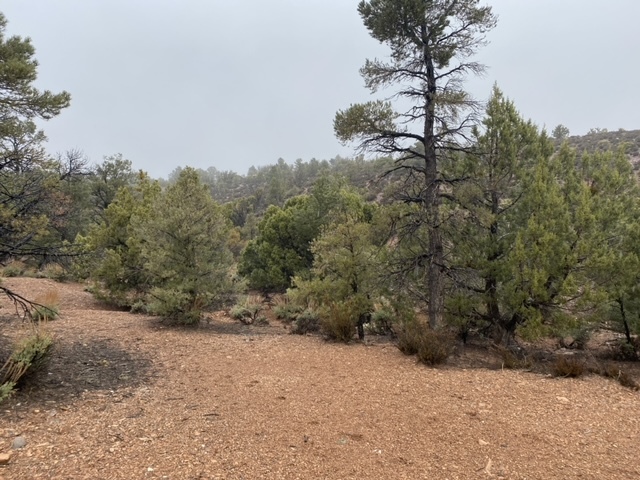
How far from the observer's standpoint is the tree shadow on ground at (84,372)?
17.6 feet

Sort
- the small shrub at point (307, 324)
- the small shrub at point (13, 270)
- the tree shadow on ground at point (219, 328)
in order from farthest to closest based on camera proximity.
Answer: the small shrub at point (13, 270), the small shrub at point (307, 324), the tree shadow on ground at point (219, 328)

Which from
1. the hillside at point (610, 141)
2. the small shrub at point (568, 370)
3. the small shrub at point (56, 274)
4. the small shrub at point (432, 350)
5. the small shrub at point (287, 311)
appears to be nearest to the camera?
the small shrub at point (568, 370)

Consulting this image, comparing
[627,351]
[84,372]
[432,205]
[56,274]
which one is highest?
[432,205]

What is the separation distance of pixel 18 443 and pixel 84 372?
8.50 feet

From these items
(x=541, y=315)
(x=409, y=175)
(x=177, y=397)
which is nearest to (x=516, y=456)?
(x=177, y=397)

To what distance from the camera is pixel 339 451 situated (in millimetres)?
4234

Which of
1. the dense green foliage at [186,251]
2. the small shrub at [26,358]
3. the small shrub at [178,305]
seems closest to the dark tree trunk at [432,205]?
the dense green foliage at [186,251]

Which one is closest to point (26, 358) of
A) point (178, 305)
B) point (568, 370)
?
point (178, 305)

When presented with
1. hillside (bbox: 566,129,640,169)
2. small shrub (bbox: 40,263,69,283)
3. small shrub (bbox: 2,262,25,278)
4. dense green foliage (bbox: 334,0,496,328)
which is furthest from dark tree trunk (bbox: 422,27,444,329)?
hillside (bbox: 566,129,640,169)

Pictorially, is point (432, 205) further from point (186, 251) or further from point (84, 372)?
point (84, 372)

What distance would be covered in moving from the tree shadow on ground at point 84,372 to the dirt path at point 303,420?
0.07ft

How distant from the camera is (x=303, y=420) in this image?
501 cm

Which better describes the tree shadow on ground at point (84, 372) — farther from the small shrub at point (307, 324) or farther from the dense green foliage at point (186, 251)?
the small shrub at point (307, 324)

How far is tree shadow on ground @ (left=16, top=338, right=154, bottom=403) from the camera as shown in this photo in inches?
212
